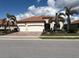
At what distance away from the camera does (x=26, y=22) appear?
179 ft

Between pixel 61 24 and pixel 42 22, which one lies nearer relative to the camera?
pixel 42 22

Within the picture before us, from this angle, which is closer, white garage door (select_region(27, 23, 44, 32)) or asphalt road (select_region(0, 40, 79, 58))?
asphalt road (select_region(0, 40, 79, 58))

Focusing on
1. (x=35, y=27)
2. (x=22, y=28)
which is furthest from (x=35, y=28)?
(x=22, y=28)

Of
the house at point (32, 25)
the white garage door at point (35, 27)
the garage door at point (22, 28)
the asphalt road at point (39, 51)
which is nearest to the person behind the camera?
the asphalt road at point (39, 51)

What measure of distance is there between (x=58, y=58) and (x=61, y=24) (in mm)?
50954

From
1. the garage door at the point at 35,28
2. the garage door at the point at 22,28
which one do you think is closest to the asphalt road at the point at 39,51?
the garage door at the point at 35,28

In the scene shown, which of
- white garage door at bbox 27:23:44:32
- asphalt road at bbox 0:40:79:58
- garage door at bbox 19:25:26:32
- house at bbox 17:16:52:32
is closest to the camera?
asphalt road at bbox 0:40:79:58

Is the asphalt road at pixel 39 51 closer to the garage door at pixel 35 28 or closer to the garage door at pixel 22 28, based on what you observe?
the garage door at pixel 35 28

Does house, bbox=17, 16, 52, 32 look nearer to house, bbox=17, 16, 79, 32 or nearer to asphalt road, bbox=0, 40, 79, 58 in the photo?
house, bbox=17, 16, 79, 32

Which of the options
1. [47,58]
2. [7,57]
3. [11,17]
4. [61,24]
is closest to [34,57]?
[47,58]

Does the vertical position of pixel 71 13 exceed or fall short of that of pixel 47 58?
it exceeds it

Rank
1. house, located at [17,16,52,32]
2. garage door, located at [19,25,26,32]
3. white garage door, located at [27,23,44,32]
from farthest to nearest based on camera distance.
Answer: garage door, located at [19,25,26,32] < house, located at [17,16,52,32] < white garage door, located at [27,23,44,32]

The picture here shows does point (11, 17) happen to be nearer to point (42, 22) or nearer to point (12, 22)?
point (12, 22)

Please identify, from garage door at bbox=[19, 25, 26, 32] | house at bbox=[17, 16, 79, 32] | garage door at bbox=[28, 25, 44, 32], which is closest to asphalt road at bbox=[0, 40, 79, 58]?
garage door at bbox=[28, 25, 44, 32]
